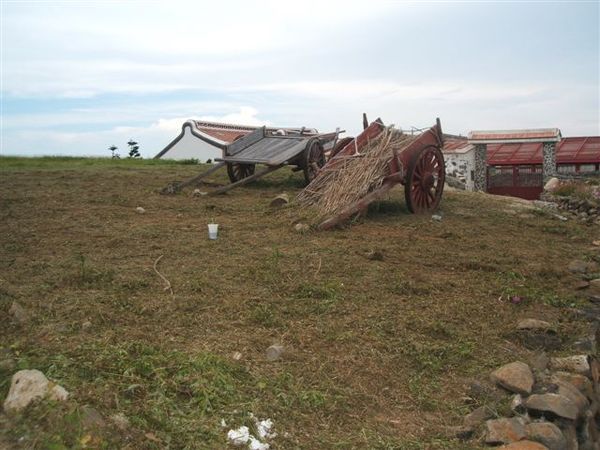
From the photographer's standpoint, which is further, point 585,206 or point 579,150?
point 579,150

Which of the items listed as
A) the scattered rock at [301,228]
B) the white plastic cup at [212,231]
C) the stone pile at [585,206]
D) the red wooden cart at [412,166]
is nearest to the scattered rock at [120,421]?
the white plastic cup at [212,231]

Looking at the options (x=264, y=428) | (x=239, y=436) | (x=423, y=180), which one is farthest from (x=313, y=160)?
(x=239, y=436)

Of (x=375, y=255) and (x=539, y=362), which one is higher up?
(x=375, y=255)

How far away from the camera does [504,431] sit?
10.3 ft

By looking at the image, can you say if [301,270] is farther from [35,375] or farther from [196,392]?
[35,375]

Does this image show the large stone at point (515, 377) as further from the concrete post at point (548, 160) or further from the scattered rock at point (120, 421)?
the concrete post at point (548, 160)

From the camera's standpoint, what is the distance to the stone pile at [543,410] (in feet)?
10.3

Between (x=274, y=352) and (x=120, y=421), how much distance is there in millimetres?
1175

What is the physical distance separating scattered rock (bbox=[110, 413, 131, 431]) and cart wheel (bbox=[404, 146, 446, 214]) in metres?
5.99

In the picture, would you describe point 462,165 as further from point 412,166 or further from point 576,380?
point 576,380

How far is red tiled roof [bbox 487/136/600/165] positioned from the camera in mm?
23812

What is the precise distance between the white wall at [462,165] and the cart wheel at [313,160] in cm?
1347

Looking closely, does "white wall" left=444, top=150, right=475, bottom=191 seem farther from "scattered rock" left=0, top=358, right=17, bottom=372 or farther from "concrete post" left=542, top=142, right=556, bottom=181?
"scattered rock" left=0, top=358, right=17, bottom=372

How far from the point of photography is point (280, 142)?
11062mm
